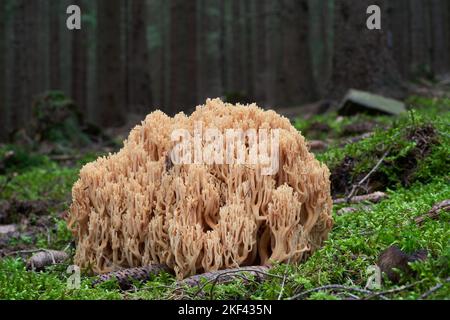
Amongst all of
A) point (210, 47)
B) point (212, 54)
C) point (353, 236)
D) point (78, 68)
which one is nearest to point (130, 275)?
point (353, 236)

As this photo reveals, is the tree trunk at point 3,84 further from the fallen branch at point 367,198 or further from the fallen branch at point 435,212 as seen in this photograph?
the fallen branch at point 435,212

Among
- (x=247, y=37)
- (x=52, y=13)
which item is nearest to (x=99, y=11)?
(x=52, y=13)

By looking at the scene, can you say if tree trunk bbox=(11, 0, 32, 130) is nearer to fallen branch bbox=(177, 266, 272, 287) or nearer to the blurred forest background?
the blurred forest background

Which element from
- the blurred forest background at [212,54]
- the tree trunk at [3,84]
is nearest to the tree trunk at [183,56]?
the blurred forest background at [212,54]

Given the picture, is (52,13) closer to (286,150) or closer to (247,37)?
(247,37)

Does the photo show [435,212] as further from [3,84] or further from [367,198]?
[3,84]

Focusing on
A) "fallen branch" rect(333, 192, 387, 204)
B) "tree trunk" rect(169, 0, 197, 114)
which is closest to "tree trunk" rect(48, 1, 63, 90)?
"tree trunk" rect(169, 0, 197, 114)

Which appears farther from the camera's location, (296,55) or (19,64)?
(19,64)
